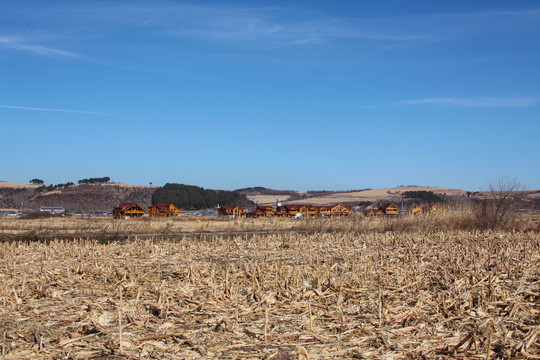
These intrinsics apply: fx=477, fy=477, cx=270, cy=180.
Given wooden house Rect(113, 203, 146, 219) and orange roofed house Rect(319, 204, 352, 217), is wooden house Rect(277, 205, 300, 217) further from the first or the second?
wooden house Rect(113, 203, 146, 219)

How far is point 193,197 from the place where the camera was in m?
118

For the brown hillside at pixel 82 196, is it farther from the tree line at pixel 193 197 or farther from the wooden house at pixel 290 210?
the wooden house at pixel 290 210

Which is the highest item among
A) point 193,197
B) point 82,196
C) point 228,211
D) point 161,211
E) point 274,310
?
point 82,196

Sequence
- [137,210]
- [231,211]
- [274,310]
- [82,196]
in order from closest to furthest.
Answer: [274,310] < [137,210] < [231,211] < [82,196]

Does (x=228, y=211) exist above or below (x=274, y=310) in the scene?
below

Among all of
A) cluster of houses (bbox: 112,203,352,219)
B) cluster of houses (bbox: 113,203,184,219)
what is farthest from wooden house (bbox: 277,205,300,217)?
cluster of houses (bbox: 113,203,184,219)

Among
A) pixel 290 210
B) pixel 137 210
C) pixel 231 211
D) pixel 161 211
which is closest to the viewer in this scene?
pixel 137 210

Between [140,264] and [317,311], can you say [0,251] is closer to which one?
[140,264]

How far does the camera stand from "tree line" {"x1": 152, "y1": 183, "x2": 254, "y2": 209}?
115 m

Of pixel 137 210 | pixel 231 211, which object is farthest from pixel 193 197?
pixel 137 210

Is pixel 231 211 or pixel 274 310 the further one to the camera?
pixel 231 211

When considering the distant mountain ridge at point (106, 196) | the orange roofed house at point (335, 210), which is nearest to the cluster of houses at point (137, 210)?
the orange roofed house at point (335, 210)

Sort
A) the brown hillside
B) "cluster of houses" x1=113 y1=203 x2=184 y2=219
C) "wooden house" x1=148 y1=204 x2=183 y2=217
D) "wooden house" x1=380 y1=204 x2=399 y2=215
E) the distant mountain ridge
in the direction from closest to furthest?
1. "wooden house" x1=380 y1=204 x2=399 y2=215
2. "cluster of houses" x1=113 y1=203 x2=184 y2=219
3. "wooden house" x1=148 y1=204 x2=183 y2=217
4. the distant mountain ridge
5. the brown hillside

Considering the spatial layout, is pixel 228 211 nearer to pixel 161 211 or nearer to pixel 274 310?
pixel 161 211
